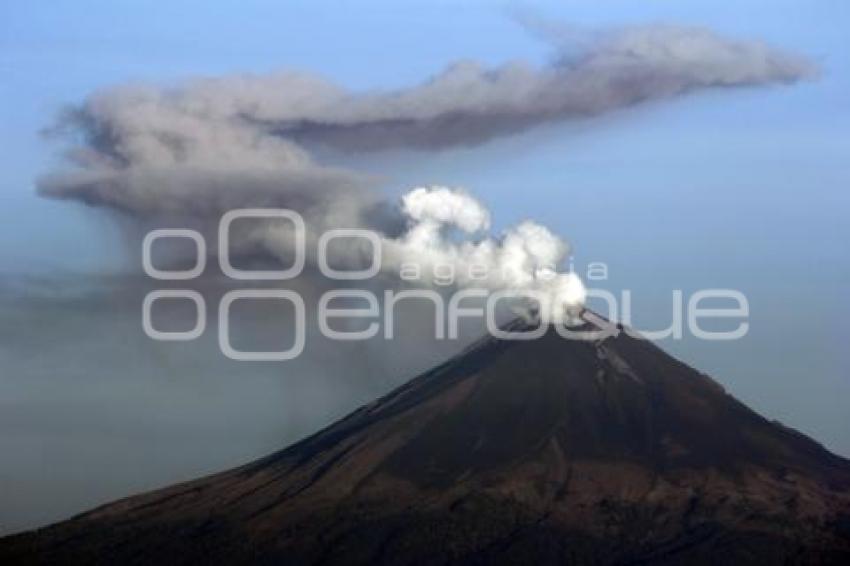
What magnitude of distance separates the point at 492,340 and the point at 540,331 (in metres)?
5.87

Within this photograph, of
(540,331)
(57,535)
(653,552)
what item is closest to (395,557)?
(653,552)

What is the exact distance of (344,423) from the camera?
6309 inches

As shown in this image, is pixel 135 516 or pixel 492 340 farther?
pixel 492 340

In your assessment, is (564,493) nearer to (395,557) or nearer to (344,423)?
(395,557)

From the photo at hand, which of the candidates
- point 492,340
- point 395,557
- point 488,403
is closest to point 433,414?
point 488,403

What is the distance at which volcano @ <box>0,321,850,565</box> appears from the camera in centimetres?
12962

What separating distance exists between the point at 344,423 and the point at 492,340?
14.3 metres

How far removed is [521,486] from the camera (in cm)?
14012

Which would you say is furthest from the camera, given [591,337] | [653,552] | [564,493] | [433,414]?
[591,337]

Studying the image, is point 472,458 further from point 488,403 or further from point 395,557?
point 395,557

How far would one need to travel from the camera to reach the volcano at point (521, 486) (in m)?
130

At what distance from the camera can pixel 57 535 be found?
140125 millimetres

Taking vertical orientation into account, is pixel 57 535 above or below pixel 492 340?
below

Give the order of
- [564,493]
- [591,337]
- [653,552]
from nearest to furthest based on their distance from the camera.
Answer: [653,552]
[564,493]
[591,337]
